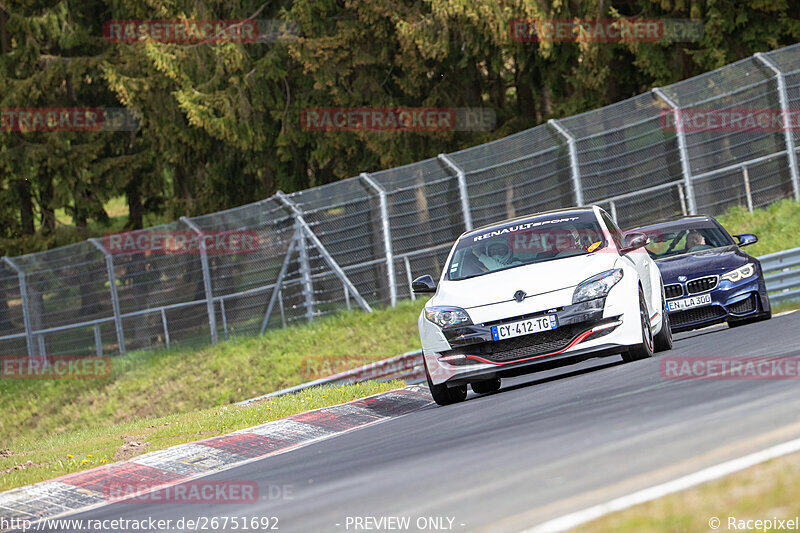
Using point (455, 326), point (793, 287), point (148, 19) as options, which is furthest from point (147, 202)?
point (455, 326)

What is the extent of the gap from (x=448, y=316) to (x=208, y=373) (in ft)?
40.9

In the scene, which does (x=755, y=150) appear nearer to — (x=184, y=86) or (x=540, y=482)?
(x=184, y=86)

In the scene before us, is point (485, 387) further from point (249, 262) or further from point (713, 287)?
point (249, 262)

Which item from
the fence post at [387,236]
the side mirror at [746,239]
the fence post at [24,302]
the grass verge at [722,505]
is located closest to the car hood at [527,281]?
the side mirror at [746,239]

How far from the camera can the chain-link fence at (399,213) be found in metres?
21.7

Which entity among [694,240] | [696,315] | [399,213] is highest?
[399,213]

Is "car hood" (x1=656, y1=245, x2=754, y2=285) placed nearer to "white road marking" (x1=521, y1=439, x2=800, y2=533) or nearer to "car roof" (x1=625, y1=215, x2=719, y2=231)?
"car roof" (x1=625, y1=215, x2=719, y2=231)

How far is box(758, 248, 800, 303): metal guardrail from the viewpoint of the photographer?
55.7 feet

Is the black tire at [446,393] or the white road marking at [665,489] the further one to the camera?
the black tire at [446,393]

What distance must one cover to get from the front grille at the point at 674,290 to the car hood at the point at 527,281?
3.23 m

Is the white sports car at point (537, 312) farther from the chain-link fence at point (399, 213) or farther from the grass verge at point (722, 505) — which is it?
the chain-link fence at point (399, 213)

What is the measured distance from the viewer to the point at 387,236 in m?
22.8

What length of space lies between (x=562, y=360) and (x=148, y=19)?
22.7m

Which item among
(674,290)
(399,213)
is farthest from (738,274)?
(399,213)
